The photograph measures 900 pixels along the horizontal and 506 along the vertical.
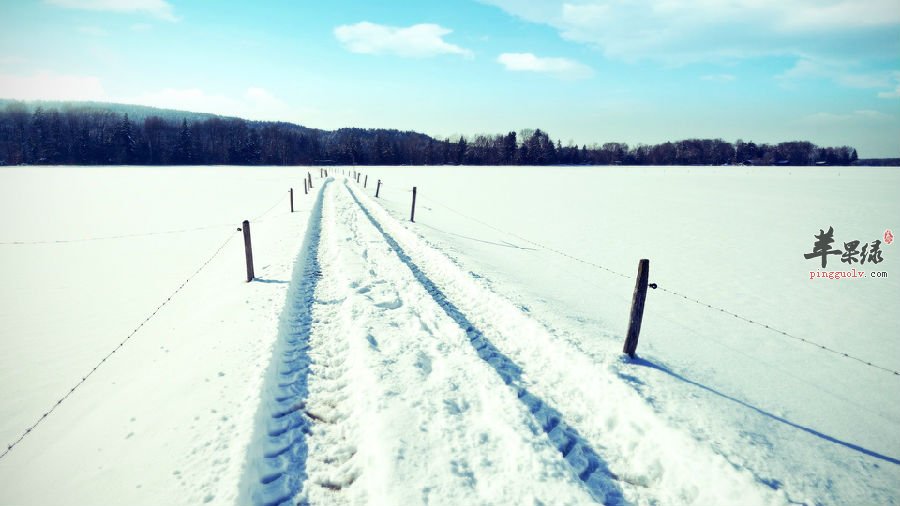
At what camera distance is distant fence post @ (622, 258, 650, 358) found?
575 centimetres

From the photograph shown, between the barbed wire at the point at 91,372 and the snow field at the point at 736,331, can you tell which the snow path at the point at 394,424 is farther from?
the barbed wire at the point at 91,372

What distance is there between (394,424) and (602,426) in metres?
2.41

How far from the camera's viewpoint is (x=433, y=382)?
16.7ft

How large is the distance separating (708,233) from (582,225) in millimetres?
5576

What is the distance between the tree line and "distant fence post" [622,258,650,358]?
344ft

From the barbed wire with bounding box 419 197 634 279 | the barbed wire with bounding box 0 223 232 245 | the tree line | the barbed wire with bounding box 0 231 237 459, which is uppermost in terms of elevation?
the tree line

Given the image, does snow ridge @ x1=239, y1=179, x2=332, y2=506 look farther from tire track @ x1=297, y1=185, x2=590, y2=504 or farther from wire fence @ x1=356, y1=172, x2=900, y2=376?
wire fence @ x1=356, y1=172, x2=900, y2=376

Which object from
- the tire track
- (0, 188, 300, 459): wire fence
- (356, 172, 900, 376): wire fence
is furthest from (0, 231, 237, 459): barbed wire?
(356, 172, 900, 376): wire fence

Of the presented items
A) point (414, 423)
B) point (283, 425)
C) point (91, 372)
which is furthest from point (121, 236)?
point (414, 423)

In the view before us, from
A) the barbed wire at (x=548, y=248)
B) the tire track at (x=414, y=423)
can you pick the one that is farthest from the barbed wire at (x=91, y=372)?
the barbed wire at (x=548, y=248)

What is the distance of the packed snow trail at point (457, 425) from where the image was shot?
11.7 ft

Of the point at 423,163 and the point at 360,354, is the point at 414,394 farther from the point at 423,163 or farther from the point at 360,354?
the point at 423,163

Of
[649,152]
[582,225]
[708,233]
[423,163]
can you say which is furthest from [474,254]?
[649,152]

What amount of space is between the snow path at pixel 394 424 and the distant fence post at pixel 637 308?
237 centimetres
